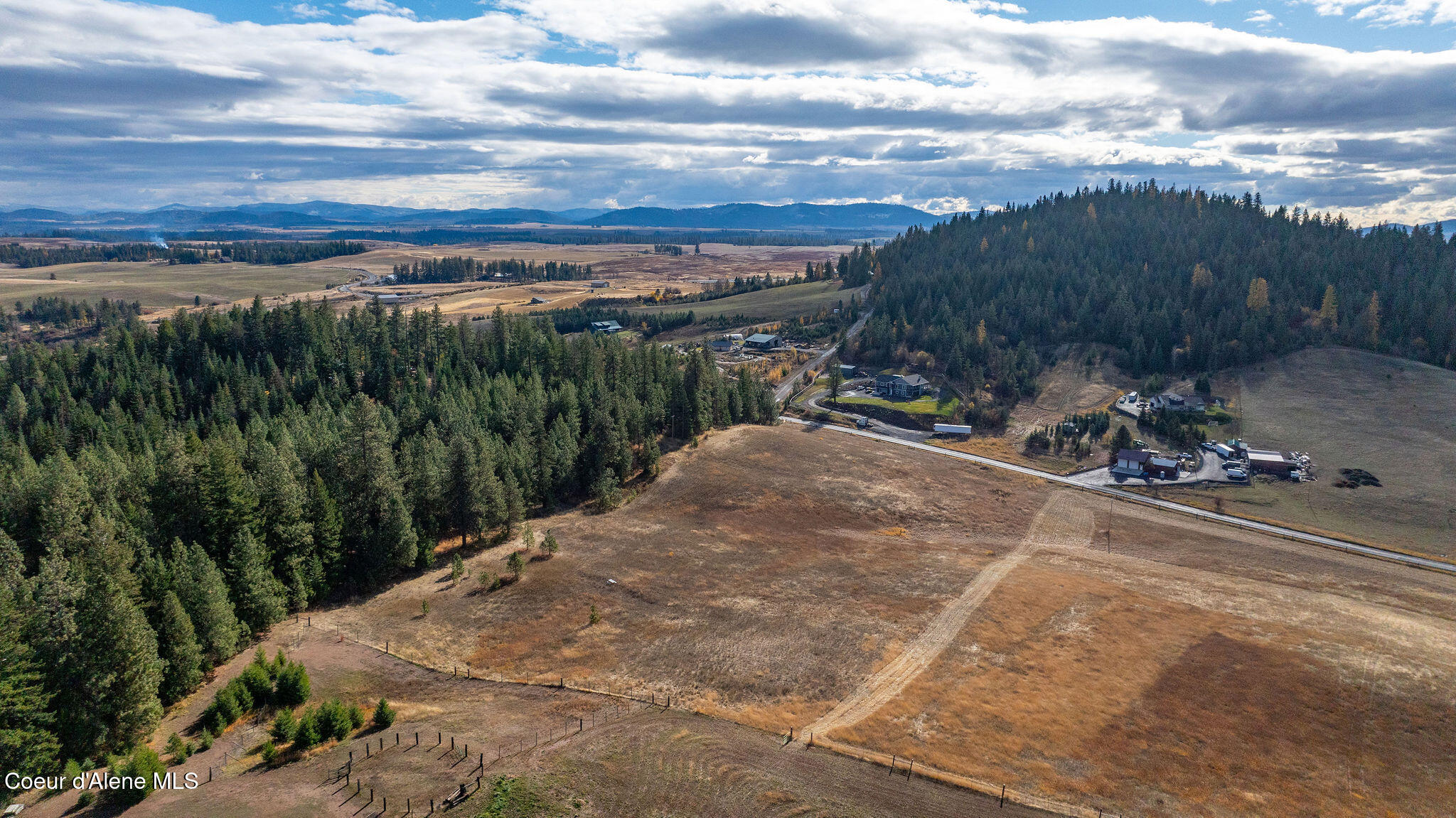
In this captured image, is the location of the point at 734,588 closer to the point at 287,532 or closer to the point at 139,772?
the point at 287,532

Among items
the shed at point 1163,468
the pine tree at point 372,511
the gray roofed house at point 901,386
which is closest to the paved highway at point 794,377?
the gray roofed house at point 901,386

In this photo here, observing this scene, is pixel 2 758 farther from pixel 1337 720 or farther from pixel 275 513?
pixel 1337 720

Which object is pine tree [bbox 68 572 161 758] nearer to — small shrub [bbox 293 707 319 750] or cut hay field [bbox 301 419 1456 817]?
small shrub [bbox 293 707 319 750]

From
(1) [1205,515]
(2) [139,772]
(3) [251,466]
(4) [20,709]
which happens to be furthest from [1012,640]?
(3) [251,466]

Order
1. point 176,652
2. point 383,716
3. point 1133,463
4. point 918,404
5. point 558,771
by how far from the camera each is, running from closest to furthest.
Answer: point 558,771
point 383,716
point 176,652
point 1133,463
point 918,404

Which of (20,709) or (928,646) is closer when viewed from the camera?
(20,709)

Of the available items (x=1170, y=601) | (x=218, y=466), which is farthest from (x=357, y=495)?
(x=1170, y=601)
